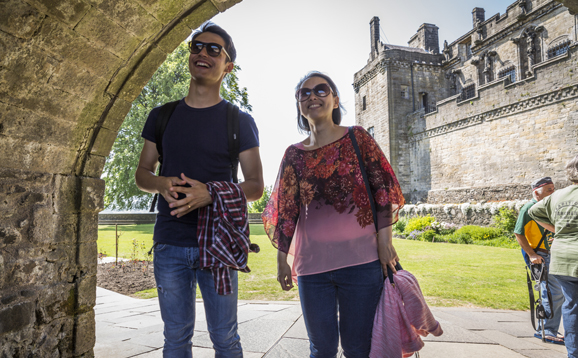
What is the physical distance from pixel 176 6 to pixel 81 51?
2.44 feet

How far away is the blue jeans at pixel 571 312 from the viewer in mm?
2979

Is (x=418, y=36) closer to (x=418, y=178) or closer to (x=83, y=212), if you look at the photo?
(x=418, y=178)

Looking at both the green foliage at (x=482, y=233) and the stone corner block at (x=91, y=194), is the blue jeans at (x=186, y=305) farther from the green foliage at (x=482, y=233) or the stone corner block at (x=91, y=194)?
the green foliage at (x=482, y=233)

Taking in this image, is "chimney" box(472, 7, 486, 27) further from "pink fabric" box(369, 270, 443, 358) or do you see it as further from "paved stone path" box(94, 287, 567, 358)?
"pink fabric" box(369, 270, 443, 358)

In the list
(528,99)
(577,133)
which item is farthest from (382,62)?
(577,133)

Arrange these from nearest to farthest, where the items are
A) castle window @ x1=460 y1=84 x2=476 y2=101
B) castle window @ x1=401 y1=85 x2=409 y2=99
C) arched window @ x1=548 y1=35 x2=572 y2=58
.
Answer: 1. arched window @ x1=548 y1=35 x2=572 y2=58
2. castle window @ x1=460 y1=84 x2=476 y2=101
3. castle window @ x1=401 y1=85 x2=409 y2=99

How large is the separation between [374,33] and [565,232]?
30.6m

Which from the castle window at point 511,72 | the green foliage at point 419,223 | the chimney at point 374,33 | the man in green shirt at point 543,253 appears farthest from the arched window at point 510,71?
the man in green shirt at point 543,253

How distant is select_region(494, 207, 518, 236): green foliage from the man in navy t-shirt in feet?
47.8

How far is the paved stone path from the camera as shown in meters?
3.16

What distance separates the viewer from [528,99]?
16922 mm

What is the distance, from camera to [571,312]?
301 centimetres

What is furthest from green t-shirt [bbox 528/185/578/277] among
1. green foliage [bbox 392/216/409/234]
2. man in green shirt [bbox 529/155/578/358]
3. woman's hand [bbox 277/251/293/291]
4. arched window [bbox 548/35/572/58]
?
arched window [bbox 548/35/572/58]

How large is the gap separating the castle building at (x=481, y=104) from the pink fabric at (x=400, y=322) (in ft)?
56.0
